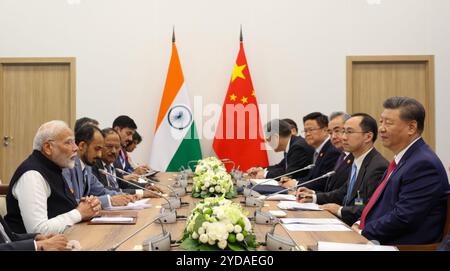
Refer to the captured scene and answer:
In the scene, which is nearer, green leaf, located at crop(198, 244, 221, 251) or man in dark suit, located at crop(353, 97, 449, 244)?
green leaf, located at crop(198, 244, 221, 251)

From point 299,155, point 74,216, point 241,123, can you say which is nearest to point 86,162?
point 74,216

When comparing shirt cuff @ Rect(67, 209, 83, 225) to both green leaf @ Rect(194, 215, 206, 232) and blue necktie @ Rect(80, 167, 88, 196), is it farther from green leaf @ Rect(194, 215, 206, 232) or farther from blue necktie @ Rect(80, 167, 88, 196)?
green leaf @ Rect(194, 215, 206, 232)

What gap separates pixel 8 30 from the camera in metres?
7.09

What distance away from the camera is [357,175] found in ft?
11.5

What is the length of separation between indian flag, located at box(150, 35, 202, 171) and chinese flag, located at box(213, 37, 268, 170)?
1.42ft

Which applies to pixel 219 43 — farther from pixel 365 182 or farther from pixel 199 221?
pixel 199 221

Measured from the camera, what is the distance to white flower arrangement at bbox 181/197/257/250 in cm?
185

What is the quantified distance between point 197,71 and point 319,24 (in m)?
1.78

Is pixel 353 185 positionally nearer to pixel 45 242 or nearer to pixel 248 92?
pixel 45 242

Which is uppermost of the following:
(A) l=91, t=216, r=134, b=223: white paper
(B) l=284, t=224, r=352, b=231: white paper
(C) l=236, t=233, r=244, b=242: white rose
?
(C) l=236, t=233, r=244, b=242: white rose

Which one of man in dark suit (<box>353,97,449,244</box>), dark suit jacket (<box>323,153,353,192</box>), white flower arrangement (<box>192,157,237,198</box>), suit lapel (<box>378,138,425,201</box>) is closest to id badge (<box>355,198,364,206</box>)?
man in dark suit (<box>353,97,449,244</box>)

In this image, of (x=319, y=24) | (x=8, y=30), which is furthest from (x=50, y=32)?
(x=319, y=24)

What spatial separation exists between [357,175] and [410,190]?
2.85 ft
